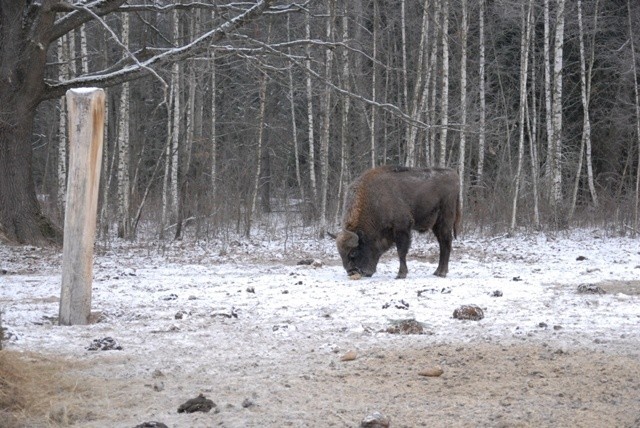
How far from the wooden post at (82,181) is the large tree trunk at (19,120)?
28.5ft

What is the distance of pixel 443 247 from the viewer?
45.8ft

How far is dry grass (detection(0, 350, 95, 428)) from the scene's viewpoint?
5.41 meters

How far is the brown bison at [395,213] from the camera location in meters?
14.0

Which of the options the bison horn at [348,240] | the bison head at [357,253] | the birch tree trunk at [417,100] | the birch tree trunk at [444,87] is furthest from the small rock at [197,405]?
the birch tree trunk at [444,87]

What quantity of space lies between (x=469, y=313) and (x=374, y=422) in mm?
3970

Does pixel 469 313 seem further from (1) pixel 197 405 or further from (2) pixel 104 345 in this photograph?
(1) pixel 197 405

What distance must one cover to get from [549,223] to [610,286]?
1180 centimetres

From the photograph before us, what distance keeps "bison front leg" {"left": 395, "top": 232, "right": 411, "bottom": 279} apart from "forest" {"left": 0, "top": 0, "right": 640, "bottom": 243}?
242 centimetres

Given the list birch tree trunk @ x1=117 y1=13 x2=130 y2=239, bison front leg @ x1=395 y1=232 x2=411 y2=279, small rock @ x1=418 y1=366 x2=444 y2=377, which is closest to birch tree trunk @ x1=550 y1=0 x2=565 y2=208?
bison front leg @ x1=395 y1=232 x2=411 y2=279

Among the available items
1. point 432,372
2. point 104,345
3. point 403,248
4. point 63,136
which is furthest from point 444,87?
point 432,372

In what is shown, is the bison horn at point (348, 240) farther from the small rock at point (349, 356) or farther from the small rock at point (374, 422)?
the small rock at point (374, 422)

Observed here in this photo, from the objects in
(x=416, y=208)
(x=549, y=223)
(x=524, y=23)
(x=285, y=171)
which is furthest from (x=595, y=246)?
(x=285, y=171)

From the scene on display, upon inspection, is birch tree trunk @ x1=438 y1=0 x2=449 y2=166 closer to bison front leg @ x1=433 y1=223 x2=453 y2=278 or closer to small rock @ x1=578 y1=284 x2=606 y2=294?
bison front leg @ x1=433 y1=223 x2=453 y2=278

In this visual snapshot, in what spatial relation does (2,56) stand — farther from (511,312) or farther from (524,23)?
(524,23)
